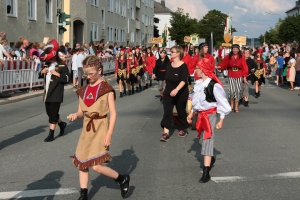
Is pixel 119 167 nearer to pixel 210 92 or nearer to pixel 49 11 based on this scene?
pixel 210 92

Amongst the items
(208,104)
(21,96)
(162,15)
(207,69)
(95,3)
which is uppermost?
(162,15)

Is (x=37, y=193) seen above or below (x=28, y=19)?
below

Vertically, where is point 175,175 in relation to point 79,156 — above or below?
below

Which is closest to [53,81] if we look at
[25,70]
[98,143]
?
[98,143]

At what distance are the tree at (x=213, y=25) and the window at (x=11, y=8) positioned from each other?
4357 inches

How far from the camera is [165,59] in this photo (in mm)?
16391

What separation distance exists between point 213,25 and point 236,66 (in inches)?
5008

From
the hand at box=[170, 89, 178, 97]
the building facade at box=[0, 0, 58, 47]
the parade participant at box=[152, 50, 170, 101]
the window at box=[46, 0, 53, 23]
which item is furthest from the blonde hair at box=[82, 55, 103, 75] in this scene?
the window at box=[46, 0, 53, 23]

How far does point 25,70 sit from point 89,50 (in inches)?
313

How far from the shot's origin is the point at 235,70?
14.1 m

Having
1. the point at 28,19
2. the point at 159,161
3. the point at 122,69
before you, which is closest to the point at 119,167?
the point at 159,161

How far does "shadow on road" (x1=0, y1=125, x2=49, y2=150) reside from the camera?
9359 mm

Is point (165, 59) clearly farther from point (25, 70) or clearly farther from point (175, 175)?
point (175, 175)

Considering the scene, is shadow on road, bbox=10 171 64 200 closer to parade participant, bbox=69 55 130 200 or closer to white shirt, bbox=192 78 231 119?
parade participant, bbox=69 55 130 200
